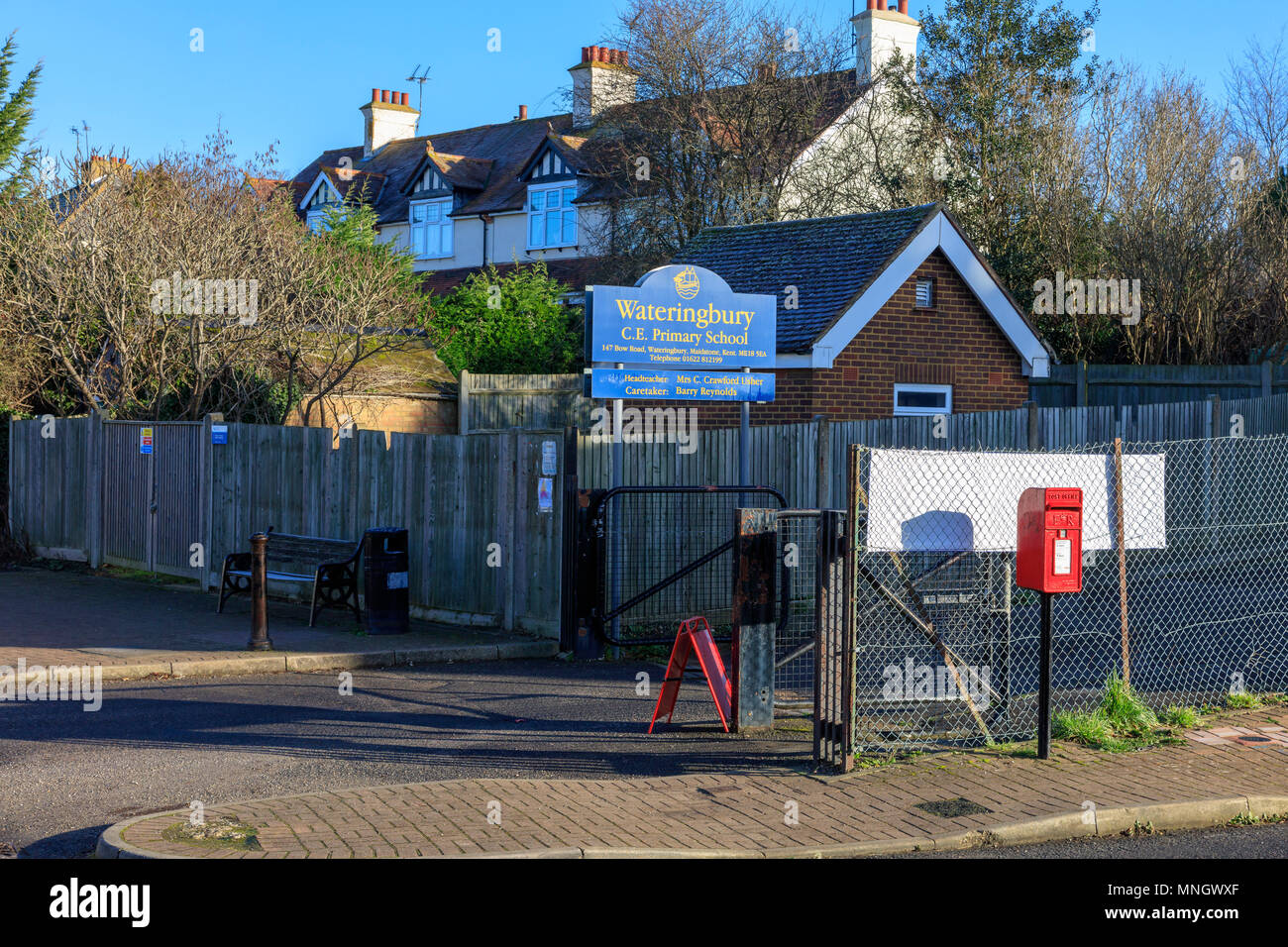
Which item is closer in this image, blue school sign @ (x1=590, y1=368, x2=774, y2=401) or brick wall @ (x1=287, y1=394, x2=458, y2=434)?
blue school sign @ (x1=590, y1=368, x2=774, y2=401)

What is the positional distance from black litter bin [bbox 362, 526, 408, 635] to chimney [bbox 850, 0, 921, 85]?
24249 millimetres

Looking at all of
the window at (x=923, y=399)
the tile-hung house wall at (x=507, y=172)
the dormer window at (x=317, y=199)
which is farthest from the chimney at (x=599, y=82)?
the window at (x=923, y=399)

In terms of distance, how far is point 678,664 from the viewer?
352 inches

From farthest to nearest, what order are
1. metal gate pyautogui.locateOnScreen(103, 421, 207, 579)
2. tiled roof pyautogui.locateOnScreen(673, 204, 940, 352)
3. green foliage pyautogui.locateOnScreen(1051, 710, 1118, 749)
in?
tiled roof pyautogui.locateOnScreen(673, 204, 940, 352)
metal gate pyautogui.locateOnScreen(103, 421, 207, 579)
green foliage pyautogui.locateOnScreen(1051, 710, 1118, 749)

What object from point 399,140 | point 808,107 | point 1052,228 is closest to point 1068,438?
point 1052,228

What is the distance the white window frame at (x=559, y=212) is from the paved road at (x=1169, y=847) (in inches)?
1284

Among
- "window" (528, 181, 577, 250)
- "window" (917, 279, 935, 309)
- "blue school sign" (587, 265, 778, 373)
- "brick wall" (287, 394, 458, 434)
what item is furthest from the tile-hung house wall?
"blue school sign" (587, 265, 778, 373)

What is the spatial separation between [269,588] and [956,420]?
28.7ft

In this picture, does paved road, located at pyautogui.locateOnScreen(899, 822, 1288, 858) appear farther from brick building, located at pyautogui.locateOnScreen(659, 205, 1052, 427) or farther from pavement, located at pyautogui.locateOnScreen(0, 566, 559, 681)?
brick building, located at pyautogui.locateOnScreen(659, 205, 1052, 427)

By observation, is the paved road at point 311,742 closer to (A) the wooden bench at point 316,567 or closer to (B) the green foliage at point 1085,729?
(B) the green foliage at point 1085,729

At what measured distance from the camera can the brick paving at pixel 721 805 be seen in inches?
240

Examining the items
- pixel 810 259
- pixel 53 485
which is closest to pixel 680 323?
pixel 810 259

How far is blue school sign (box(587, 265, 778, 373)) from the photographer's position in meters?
11.8
